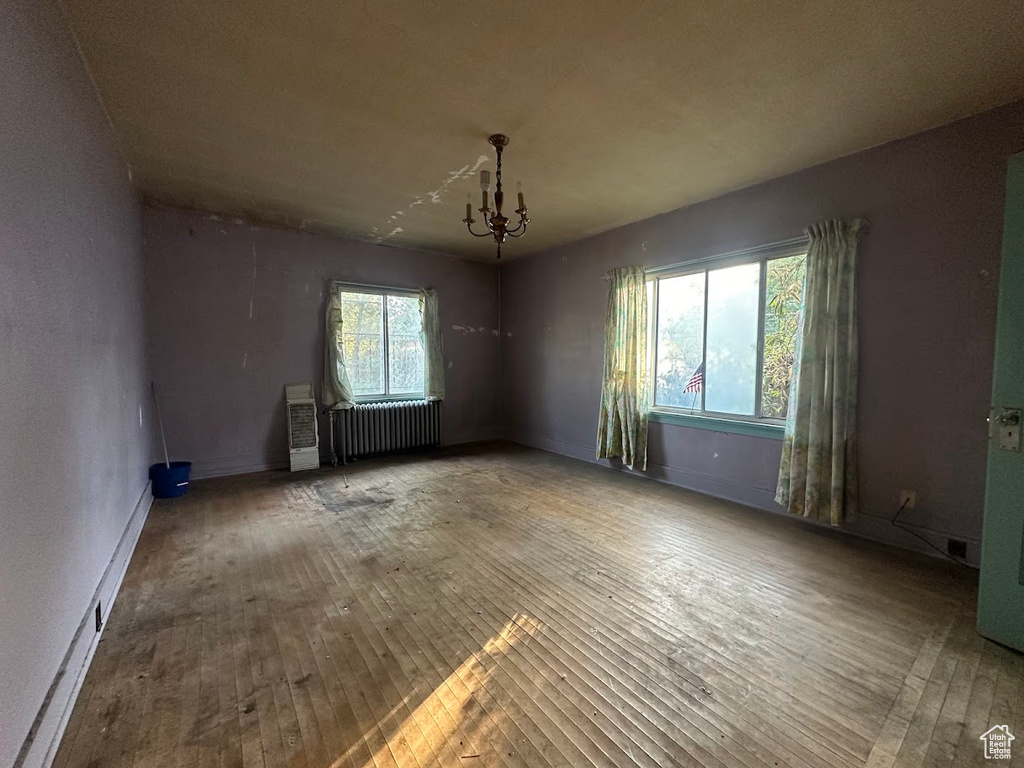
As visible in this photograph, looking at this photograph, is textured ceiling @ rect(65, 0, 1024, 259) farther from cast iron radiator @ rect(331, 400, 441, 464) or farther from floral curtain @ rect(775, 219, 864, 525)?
cast iron radiator @ rect(331, 400, 441, 464)

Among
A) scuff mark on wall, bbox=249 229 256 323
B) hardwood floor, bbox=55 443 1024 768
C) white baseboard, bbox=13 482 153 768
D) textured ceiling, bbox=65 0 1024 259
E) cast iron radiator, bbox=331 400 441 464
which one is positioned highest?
textured ceiling, bbox=65 0 1024 259

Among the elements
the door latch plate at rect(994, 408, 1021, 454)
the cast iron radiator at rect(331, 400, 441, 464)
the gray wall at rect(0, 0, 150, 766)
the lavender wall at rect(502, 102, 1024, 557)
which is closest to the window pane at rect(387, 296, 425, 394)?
the cast iron radiator at rect(331, 400, 441, 464)

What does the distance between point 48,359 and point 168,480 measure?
2.78 meters

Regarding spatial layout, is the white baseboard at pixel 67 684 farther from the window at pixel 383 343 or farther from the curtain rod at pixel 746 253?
the curtain rod at pixel 746 253

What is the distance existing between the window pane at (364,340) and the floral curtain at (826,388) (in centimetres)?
437

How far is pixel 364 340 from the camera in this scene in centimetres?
524

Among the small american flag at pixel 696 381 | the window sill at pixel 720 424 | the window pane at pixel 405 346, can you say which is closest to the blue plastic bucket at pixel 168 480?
the window pane at pixel 405 346

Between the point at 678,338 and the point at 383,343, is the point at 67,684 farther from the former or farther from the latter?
the point at 678,338

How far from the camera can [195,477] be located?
14.0 ft

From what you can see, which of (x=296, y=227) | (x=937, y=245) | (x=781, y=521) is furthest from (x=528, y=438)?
(x=937, y=245)

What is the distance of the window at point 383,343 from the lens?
515 cm

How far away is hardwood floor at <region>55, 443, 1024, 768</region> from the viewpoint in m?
1.37

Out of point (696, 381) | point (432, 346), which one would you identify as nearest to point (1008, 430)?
point (696, 381)

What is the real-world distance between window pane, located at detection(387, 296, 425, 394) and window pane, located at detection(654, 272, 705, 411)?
119 inches
